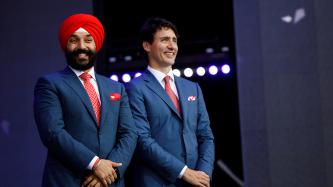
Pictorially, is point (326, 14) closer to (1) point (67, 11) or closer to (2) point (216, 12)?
(2) point (216, 12)

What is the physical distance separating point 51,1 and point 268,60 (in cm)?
231

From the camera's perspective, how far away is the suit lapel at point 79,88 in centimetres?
200

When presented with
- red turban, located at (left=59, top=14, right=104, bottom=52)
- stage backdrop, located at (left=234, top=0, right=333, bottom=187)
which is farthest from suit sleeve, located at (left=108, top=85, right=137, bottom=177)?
stage backdrop, located at (left=234, top=0, right=333, bottom=187)

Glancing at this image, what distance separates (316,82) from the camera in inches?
150

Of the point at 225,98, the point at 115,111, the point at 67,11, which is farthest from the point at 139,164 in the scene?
the point at 67,11

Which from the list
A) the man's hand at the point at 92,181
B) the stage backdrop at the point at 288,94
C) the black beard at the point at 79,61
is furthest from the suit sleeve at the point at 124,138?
the stage backdrop at the point at 288,94

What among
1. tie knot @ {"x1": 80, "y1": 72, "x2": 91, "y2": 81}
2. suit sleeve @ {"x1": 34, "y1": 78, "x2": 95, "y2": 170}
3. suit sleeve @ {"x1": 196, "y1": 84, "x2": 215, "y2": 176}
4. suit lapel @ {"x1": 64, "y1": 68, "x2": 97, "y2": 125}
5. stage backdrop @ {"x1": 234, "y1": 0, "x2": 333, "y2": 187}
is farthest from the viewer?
stage backdrop @ {"x1": 234, "y1": 0, "x2": 333, "y2": 187}

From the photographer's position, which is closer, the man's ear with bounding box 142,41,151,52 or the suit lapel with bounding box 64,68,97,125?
the suit lapel with bounding box 64,68,97,125

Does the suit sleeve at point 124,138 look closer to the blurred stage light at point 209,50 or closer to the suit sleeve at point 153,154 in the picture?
the suit sleeve at point 153,154

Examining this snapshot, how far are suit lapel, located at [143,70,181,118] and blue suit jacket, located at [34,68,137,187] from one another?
0.24m

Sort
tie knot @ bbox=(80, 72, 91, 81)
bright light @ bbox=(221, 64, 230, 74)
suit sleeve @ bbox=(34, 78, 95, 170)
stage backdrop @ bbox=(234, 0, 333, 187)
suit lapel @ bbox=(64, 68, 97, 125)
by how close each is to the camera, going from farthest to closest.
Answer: bright light @ bbox=(221, 64, 230, 74), stage backdrop @ bbox=(234, 0, 333, 187), tie knot @ bbox=(80, 72, 91, 81), suit lapel @ bbox=(64, 68, 97, 125), suit sleeve @ bbox=(34, 78, 95, 170)

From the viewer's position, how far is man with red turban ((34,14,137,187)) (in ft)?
6.17

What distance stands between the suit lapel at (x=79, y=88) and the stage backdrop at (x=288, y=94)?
7.17 ft

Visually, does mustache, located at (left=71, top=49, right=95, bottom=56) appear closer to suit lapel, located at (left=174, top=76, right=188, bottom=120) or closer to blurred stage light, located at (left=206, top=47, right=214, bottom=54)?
suit lapel, located at (left=174, top=76, right=188, bottom=120)
